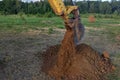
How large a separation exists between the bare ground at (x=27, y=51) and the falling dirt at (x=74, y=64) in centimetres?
29

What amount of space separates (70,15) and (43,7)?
23.2 m

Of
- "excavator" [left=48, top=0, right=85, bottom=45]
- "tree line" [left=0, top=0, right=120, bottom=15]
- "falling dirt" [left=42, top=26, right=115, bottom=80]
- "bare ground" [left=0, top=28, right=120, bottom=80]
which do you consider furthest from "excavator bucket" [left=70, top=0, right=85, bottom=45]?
"tree line" [left=0, top=0, right=120, bottom=15]

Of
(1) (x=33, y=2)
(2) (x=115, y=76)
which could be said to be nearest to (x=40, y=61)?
(2) (x=115, y=76)

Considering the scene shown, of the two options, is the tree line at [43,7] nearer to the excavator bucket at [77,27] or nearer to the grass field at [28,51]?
the grass field at [28,51]

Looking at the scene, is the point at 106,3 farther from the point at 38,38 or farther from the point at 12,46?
the point at 12,46

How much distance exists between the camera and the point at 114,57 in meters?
9.83

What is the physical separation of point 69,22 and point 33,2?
25.6 m

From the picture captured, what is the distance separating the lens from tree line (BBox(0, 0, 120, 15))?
102ft

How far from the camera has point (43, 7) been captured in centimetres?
3150

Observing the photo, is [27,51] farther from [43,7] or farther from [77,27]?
[43,7]

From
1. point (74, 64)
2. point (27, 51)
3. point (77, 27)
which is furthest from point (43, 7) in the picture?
point (74, 64)

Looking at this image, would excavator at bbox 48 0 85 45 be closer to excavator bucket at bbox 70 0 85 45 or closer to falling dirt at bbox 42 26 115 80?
excavator bucket at bbox 70 0 85 45

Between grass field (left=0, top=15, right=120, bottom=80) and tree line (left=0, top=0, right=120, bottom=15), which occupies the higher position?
grass field (left=0, top=15, right=120, bottom=80)

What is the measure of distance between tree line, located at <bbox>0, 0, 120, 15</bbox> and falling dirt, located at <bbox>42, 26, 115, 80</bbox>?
20.8 meters
